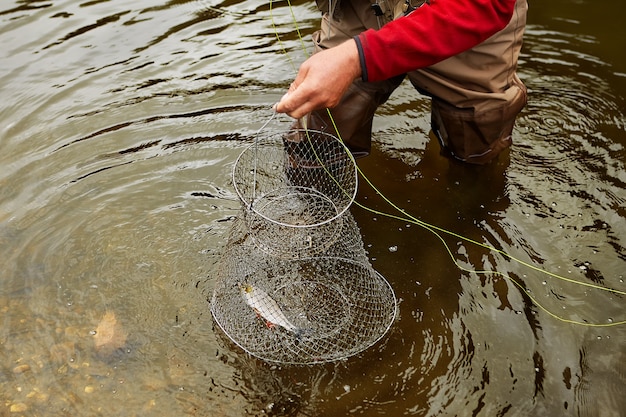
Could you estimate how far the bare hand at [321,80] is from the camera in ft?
7.34

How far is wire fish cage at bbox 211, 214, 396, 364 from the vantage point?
8.46 feet

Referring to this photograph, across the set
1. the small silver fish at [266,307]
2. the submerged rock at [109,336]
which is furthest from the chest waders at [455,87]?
the submerged rock at [109,336]

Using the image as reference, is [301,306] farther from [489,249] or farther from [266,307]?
[489,249]

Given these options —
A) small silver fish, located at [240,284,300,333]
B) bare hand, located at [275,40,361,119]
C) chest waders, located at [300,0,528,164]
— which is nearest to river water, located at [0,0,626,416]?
small silver fish, located at [240,284,300,333]

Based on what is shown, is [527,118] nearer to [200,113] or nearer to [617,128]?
[617,128]

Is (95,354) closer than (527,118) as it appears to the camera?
Yes

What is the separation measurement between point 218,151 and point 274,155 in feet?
1.20

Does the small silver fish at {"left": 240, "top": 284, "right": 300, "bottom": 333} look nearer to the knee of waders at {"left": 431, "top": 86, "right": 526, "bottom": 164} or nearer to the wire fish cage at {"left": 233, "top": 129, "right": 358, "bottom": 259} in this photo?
the wire fish cage at {"left": 233, "top": 129, "right": 358, "bottom": 259}

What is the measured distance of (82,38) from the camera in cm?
494

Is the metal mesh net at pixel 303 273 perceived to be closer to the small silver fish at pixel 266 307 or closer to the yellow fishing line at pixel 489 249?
the small silver fish at pixel 266 307

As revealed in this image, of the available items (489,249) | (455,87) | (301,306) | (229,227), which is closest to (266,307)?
(301,306)

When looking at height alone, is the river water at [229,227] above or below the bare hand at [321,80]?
below

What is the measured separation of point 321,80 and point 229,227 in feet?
3.92

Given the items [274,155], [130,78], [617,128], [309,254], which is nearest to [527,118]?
[617,128]
